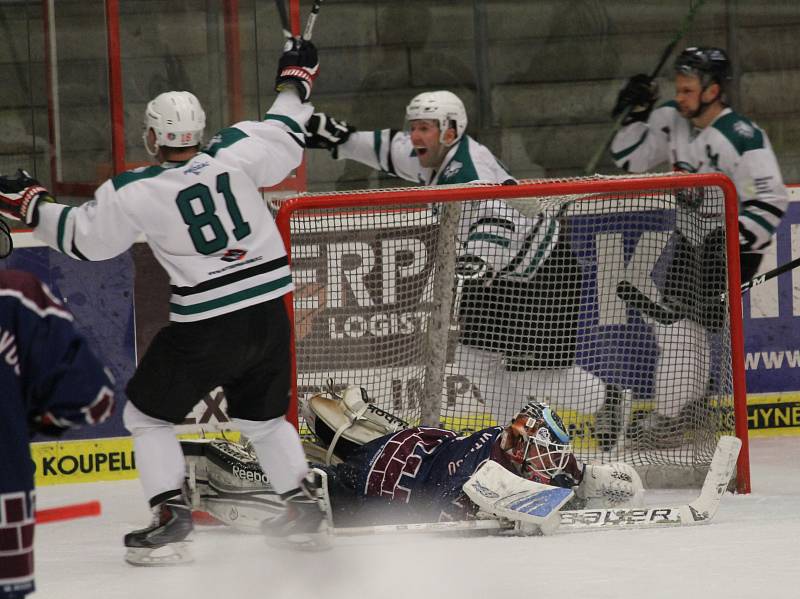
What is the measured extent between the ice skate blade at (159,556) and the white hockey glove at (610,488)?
104cm

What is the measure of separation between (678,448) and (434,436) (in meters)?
0.92

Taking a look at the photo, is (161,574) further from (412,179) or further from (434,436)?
(412,179)

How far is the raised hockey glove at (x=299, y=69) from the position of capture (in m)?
3.69

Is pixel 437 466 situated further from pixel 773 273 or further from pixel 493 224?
pixel 773 273

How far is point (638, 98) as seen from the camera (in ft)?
15.5

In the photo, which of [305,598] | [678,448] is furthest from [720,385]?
[305,598]

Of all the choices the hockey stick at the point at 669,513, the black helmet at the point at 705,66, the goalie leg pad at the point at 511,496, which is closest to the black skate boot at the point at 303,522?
the goalie leg pad at the point at 511,496

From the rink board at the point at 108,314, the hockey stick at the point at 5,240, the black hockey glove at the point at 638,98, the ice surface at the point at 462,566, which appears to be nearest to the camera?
the ice surface at the point at 462,566

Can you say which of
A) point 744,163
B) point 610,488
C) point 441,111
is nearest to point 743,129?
point 744,163

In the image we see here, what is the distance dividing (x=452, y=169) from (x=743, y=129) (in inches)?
34.9

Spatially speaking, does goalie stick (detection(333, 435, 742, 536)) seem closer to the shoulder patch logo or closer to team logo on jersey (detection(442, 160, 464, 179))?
the shoulder patch logo

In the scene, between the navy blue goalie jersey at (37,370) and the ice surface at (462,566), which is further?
the ice surface at (462,566)

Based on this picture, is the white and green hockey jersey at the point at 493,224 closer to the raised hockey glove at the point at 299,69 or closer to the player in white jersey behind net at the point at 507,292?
the player in white jersey behind net at the point at 507,292

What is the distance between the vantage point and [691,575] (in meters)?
3.13
